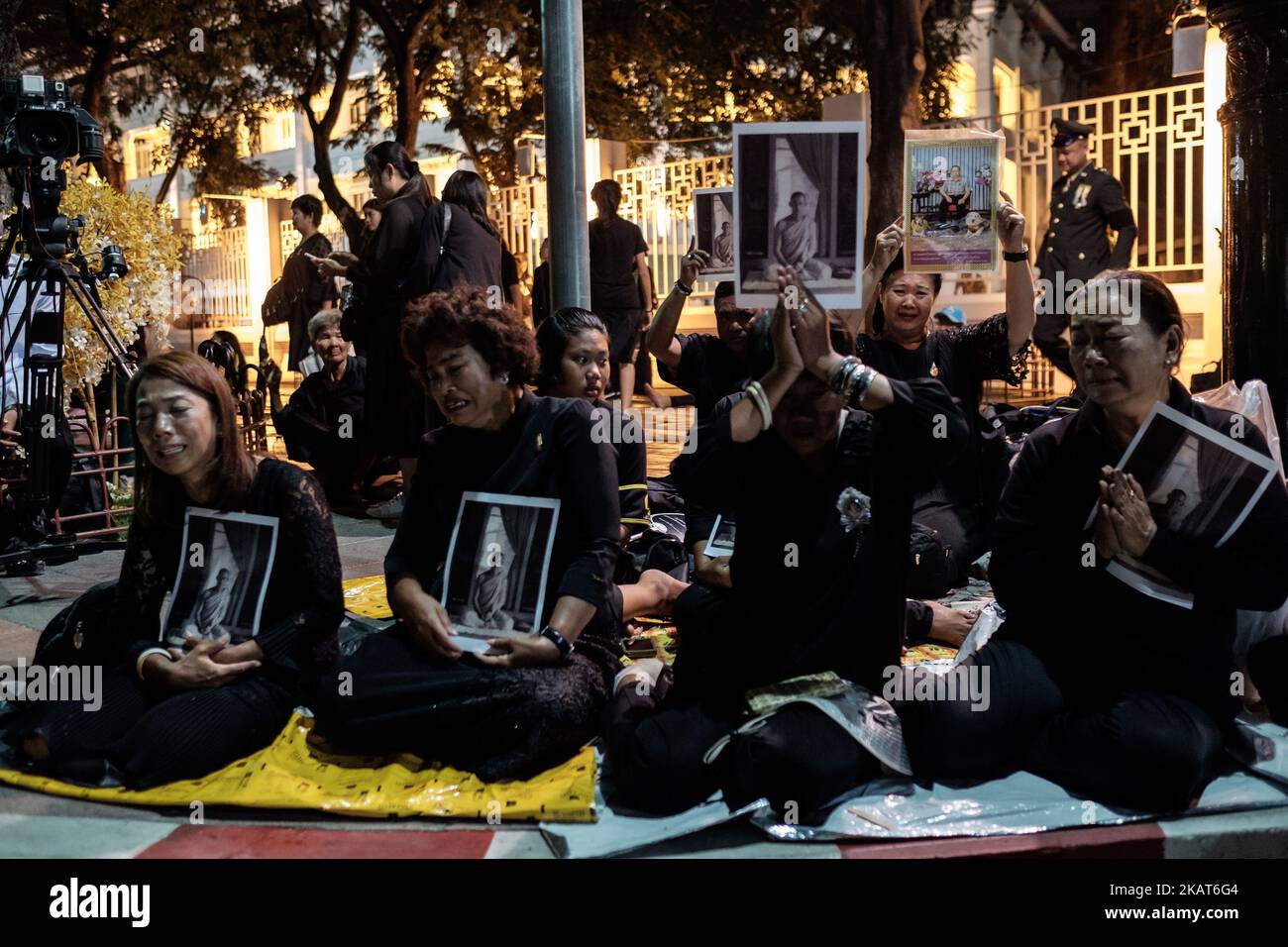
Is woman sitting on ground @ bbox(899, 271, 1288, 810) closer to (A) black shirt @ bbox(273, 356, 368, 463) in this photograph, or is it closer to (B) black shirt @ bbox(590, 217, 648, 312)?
(A) black shirt @ bbox(273, 356, 368, 463)

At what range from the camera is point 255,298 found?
20.6 meters

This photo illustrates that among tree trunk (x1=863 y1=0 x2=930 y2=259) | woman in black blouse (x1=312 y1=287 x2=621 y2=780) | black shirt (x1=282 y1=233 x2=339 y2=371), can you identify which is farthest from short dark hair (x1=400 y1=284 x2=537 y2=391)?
tree trunk (x1=863 y1=0 x2=930 y2=259)

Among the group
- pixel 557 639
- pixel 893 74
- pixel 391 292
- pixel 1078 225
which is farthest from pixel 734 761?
pixel 893 74

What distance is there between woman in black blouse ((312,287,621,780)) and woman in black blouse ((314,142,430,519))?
10.2 feet

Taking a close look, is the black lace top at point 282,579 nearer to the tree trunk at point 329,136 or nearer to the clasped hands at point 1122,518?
the clasped hands at point 1122,518

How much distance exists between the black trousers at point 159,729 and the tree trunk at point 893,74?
868 cm

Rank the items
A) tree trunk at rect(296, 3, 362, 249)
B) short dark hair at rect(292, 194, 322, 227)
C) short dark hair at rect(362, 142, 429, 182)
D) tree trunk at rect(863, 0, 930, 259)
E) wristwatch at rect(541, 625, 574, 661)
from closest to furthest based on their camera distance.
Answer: wristwatch at rect(541, 625, 574, 661), short dark hair at rect(362, 142, 429, 182), short dark hair at rect(292, 194, 322, 227), tree trunk at rect(863, 0, 930, 259), tree trunk at rect(296, 3, 362, 249)

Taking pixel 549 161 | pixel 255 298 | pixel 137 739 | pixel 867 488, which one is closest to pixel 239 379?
pixel 549 161

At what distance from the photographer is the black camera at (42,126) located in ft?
16.9

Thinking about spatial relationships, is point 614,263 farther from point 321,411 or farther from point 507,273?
point 321,411

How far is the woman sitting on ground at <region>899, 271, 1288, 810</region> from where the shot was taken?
302cm

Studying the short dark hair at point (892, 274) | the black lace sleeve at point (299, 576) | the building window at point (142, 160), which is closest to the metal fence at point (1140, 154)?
the short dark hair at point (892, 274)
